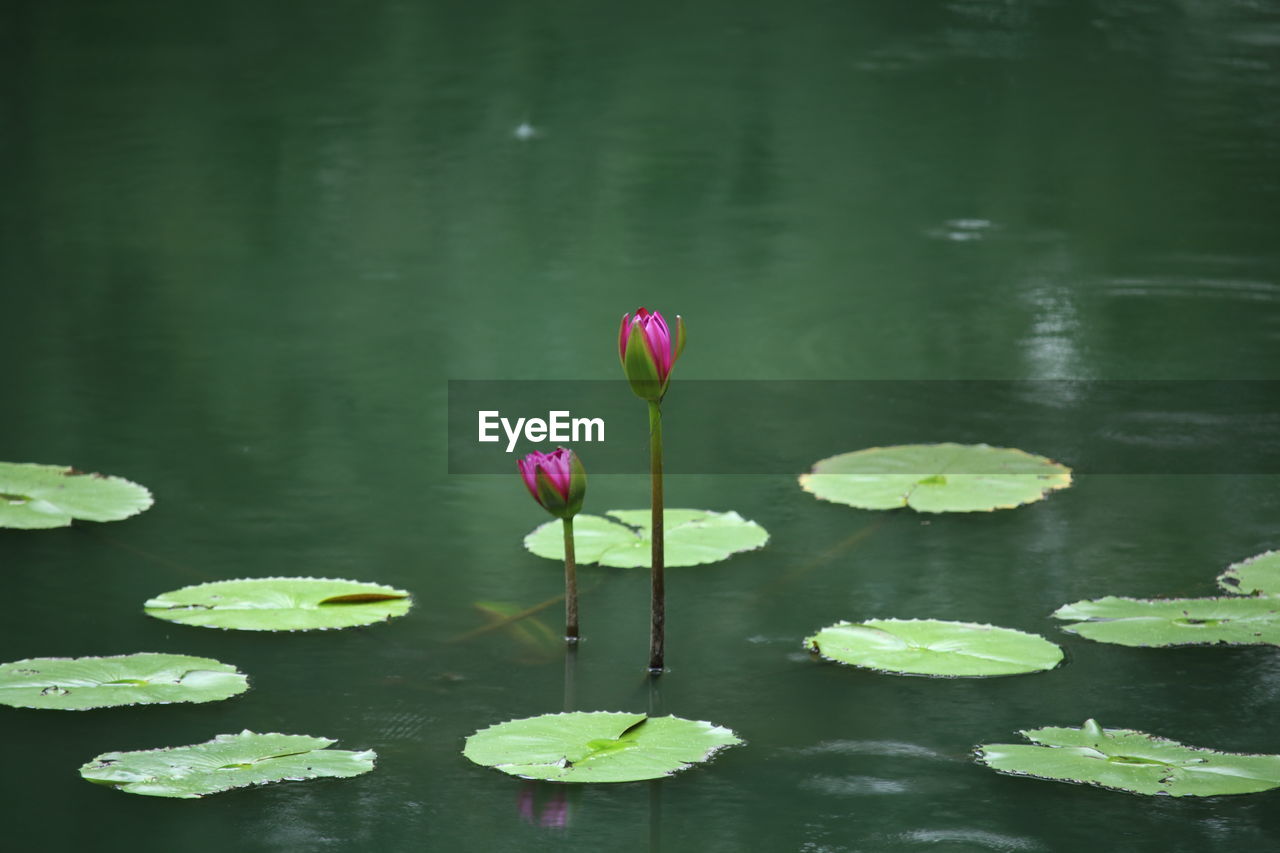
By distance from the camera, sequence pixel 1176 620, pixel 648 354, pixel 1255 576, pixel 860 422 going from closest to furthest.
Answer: pixel 648 354 → pixel 1176 620 → pixel 1255 576 → pixel 860 422

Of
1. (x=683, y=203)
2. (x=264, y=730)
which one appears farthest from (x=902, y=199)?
(x=264, y=730)

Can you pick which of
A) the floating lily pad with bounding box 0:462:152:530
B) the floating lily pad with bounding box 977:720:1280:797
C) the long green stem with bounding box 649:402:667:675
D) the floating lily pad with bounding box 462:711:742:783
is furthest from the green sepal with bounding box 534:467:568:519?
the floating lily pad with bounding box 0:462:152:530

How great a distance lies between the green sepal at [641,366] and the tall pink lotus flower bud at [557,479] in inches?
4.9

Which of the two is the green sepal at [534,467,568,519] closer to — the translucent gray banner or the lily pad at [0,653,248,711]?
the lily pad at [0,653,248,711]

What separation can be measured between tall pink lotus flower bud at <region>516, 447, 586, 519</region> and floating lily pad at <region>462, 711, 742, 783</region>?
A: 0.87ft

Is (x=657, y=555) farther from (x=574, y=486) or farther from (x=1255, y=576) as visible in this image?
(x=1255, y=576)

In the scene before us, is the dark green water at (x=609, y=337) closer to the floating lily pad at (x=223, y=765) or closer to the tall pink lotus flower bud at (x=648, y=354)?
the floating lily pad at (x=223, y=765)

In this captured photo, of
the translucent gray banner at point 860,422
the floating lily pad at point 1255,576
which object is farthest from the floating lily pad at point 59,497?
the floating lily pad at point 1255,576

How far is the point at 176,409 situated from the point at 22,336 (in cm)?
70

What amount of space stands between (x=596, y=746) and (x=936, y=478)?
1.11 m

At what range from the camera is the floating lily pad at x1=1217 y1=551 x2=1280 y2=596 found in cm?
217

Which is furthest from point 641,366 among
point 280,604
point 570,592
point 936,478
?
point 936,478

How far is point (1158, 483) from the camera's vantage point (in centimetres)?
270

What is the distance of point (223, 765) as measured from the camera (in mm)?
1653
